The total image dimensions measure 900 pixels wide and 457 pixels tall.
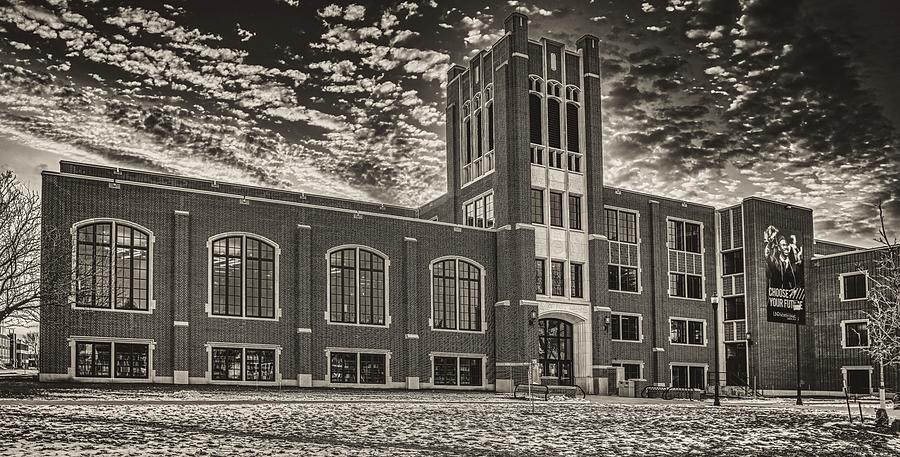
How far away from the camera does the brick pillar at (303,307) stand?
43.2m

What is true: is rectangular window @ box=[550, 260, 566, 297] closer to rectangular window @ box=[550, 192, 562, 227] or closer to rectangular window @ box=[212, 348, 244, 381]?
rectangular window @ box=[550, 192, 562, 227]

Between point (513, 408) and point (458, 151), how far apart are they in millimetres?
29289

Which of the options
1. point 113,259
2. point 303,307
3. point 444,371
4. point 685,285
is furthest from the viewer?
point 685,285

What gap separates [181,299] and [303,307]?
6.14 meters

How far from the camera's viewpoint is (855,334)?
57.1 metres

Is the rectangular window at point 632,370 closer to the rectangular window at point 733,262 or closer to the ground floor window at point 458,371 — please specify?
the rectangular window at point 733,262

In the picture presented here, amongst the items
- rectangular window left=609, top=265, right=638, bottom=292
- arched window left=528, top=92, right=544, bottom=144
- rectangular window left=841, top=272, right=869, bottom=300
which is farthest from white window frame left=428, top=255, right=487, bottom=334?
rectangular window left=841, top=272, right=869, bottom=300

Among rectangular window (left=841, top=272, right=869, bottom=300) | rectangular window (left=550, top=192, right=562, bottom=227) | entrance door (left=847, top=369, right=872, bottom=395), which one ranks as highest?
rectangular window (left=550, top=192, right=562, bottom=227)

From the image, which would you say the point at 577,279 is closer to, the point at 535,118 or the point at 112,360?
the point at 535,118

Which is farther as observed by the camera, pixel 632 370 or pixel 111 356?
pixel 632 370

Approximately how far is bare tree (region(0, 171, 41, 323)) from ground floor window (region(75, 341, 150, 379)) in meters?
3.09

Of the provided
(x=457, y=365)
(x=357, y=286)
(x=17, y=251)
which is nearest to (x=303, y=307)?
(x=357, y=286)

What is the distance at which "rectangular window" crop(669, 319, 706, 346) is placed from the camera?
189 feet

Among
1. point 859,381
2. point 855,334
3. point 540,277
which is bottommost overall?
point 859,381
